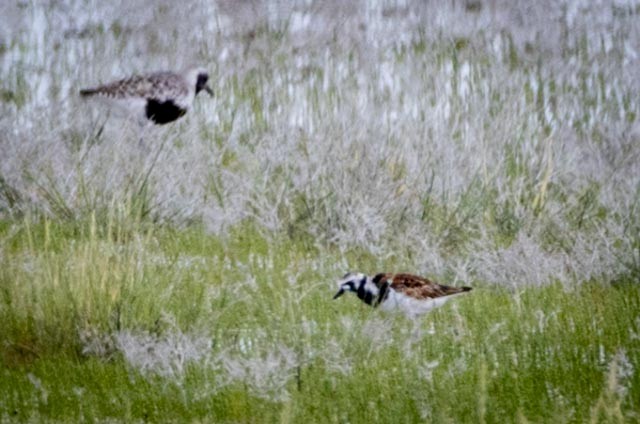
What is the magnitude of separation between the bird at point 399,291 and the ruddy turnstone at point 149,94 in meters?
2.00

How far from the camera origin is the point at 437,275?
4.66 m

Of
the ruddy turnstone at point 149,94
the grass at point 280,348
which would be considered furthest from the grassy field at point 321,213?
the ruddy turnstone at point 149,94

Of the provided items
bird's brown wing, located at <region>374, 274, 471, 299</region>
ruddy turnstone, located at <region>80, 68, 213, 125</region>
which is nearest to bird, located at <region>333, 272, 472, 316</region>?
bird's brown wing, located at <region>374, 274, 471, 299</region>

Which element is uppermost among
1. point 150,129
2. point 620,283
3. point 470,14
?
point 470,14

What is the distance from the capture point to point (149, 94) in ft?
19.0

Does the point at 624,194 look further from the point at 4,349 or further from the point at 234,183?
the point at 4,349

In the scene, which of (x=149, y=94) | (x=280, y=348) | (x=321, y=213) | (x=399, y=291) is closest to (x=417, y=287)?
(x=399, y=291)

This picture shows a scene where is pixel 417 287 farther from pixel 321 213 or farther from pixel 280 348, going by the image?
pixel 321 213

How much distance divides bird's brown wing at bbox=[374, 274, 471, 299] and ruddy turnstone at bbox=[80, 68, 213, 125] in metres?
2.11

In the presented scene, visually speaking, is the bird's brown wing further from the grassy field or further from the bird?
the grassy field

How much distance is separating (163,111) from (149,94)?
0.16 meters

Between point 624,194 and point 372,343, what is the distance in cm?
222

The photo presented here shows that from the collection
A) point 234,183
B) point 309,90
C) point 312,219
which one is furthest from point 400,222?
point 309,90

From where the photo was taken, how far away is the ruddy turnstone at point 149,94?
18.9ft
